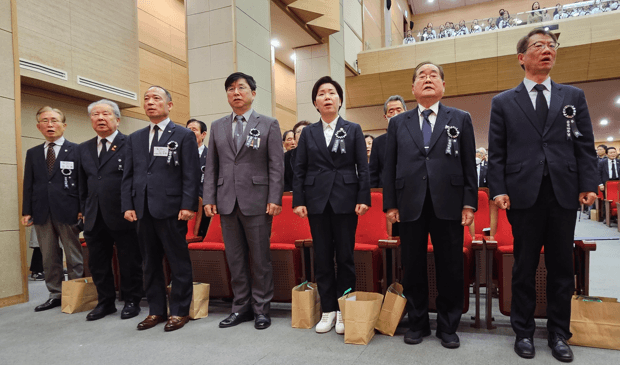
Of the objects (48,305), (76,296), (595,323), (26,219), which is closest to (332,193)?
(595,323)

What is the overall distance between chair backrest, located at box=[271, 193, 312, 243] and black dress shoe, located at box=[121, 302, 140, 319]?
1.14 m

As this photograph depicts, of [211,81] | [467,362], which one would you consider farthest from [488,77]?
[467,362]

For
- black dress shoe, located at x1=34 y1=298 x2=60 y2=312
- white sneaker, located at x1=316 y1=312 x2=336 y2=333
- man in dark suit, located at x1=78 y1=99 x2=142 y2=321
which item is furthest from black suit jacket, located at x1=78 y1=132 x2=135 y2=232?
white sneaker, located at x1=316 y1=312 x2=336 y2=333

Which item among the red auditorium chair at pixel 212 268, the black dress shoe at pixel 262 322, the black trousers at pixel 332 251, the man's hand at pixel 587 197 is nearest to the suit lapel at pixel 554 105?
the man's hand at pixel 587 197

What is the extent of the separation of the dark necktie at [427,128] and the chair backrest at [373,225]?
0.83 meters

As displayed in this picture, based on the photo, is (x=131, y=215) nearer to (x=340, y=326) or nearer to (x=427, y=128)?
(x=340, y=326)

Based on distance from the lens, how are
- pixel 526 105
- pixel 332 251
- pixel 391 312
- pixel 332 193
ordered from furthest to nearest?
pixel 332 251 → pixel 332 193 → pixel 391 312 → pixel 526 105

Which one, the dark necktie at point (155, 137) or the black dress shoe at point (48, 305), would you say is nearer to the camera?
the dark necktie at point (155, 137)

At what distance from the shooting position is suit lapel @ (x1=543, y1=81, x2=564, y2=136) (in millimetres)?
1928

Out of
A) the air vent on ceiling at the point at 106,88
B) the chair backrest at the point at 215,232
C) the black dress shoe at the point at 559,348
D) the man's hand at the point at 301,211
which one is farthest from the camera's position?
the air vent on ceiling at the point at 106,88

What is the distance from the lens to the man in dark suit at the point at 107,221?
286 centimetres

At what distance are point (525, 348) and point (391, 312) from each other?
68cm

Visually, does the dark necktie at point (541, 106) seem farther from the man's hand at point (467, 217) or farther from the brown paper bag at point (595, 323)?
the brown paper bag at point (595, 323)

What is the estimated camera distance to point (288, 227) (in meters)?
3.08
